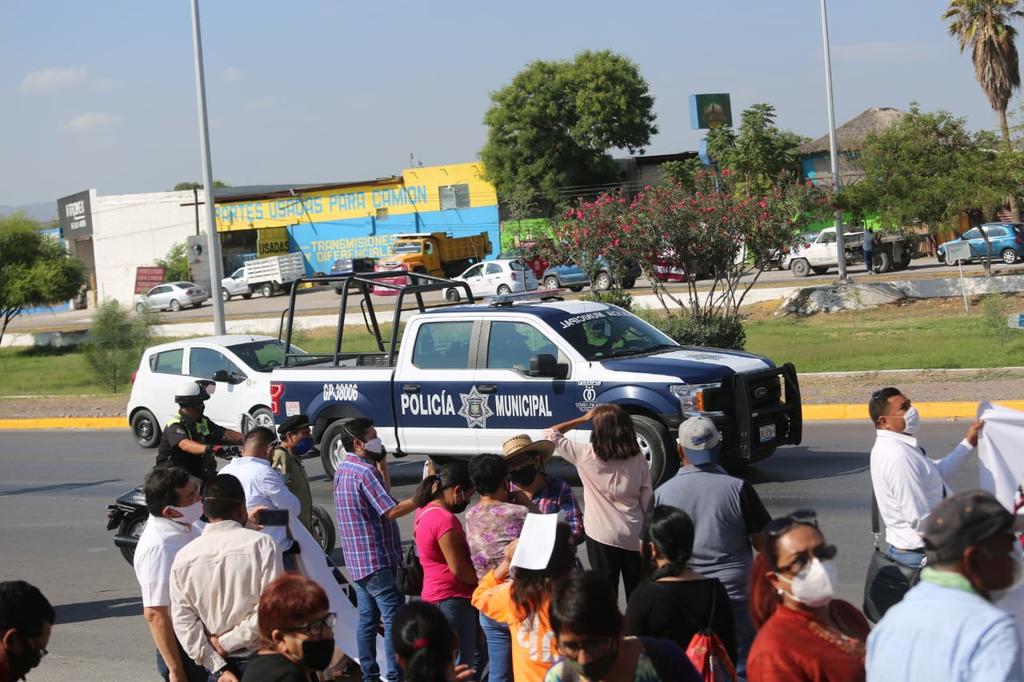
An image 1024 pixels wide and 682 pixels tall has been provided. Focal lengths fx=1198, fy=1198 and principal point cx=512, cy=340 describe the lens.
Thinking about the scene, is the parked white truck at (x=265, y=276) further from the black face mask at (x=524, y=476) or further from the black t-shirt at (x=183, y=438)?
the black face mask at (x=524, y=476)

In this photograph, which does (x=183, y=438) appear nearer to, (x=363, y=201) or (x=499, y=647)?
(x=499, y=647)

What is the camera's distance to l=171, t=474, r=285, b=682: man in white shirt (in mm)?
4945

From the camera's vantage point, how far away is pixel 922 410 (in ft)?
50.6

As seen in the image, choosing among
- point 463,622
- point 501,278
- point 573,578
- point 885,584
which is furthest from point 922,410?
point 501,278

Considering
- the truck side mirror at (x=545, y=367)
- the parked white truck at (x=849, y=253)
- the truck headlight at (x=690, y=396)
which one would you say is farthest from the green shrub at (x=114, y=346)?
the parked white truck at (x=849, y=253)

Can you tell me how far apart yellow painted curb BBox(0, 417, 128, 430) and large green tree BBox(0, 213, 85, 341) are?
2418 centimetres

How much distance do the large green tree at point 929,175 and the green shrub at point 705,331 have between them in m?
10.7

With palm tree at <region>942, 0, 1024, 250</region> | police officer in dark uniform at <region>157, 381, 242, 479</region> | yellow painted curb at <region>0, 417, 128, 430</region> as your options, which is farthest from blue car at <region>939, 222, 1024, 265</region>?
police officer in dark uniform at <region>157, 381, 242, 479</region>

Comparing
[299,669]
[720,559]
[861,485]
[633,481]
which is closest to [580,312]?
[861,485]

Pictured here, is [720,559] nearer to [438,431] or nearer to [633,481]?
[633,481]

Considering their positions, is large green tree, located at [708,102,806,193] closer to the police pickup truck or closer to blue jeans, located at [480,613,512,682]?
the police pickup truck

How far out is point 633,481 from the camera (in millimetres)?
6480

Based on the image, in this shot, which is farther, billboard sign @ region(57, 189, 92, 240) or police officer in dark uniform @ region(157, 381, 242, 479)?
billboard sign @ region(57, 189, 92, 240)

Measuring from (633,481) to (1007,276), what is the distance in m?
26.2
